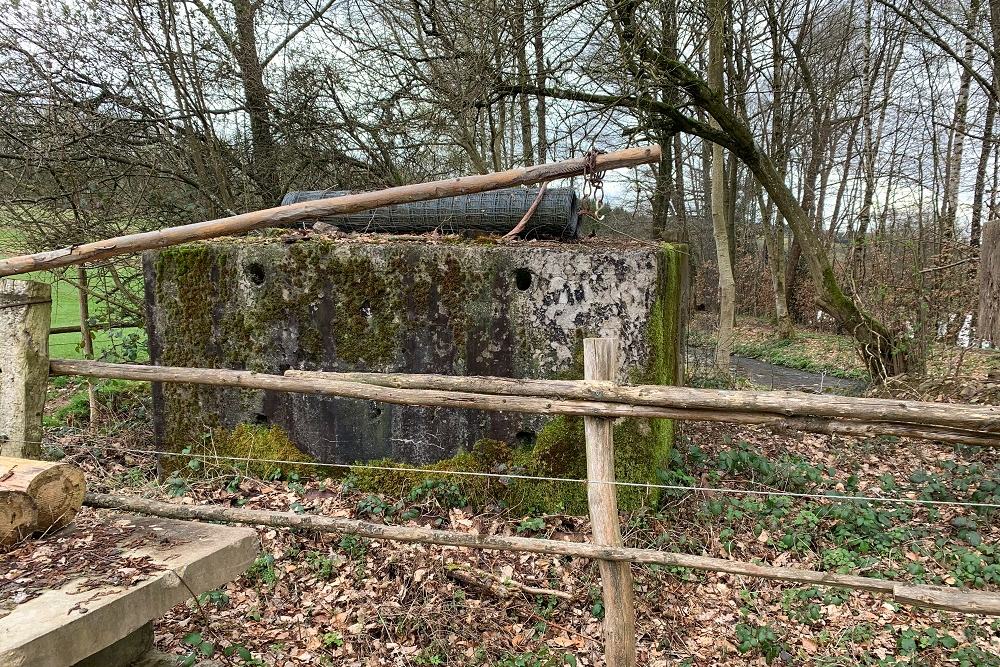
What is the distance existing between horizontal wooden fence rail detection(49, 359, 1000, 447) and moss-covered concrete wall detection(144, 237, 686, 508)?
1.34 meters

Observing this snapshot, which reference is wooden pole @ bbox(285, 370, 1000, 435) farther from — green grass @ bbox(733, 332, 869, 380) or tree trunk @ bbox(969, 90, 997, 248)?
tree trunk @ bbox(969, 90, 997, 248)

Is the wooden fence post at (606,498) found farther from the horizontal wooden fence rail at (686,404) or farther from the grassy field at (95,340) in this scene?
the grassy field at (95,340)

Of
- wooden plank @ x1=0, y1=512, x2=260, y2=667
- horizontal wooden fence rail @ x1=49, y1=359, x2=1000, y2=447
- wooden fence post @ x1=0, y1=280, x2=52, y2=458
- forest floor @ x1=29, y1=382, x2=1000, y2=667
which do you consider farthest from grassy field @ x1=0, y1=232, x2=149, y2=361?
wooden plank @ x1=0, y1=512, x2=260, y2=667

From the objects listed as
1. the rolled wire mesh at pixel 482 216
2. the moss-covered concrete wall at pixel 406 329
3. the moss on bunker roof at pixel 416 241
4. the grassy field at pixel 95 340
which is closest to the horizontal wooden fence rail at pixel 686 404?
the moss-covered concrete wall at pixel 406 329

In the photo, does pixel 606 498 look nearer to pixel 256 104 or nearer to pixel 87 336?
pixel 87 336

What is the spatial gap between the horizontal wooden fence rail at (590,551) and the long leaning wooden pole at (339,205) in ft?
5.18

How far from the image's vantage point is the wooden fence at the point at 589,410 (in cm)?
235

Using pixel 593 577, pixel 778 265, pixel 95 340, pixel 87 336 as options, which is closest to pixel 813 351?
pixel 778 265

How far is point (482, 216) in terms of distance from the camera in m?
4.63

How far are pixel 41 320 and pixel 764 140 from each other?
13322mm

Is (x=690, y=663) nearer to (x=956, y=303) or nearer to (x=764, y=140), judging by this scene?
(x=956, y=303)

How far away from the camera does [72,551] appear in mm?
2018

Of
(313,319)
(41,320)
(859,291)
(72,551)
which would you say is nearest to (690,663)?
(72,551)

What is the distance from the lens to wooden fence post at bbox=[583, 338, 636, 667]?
2670mm
